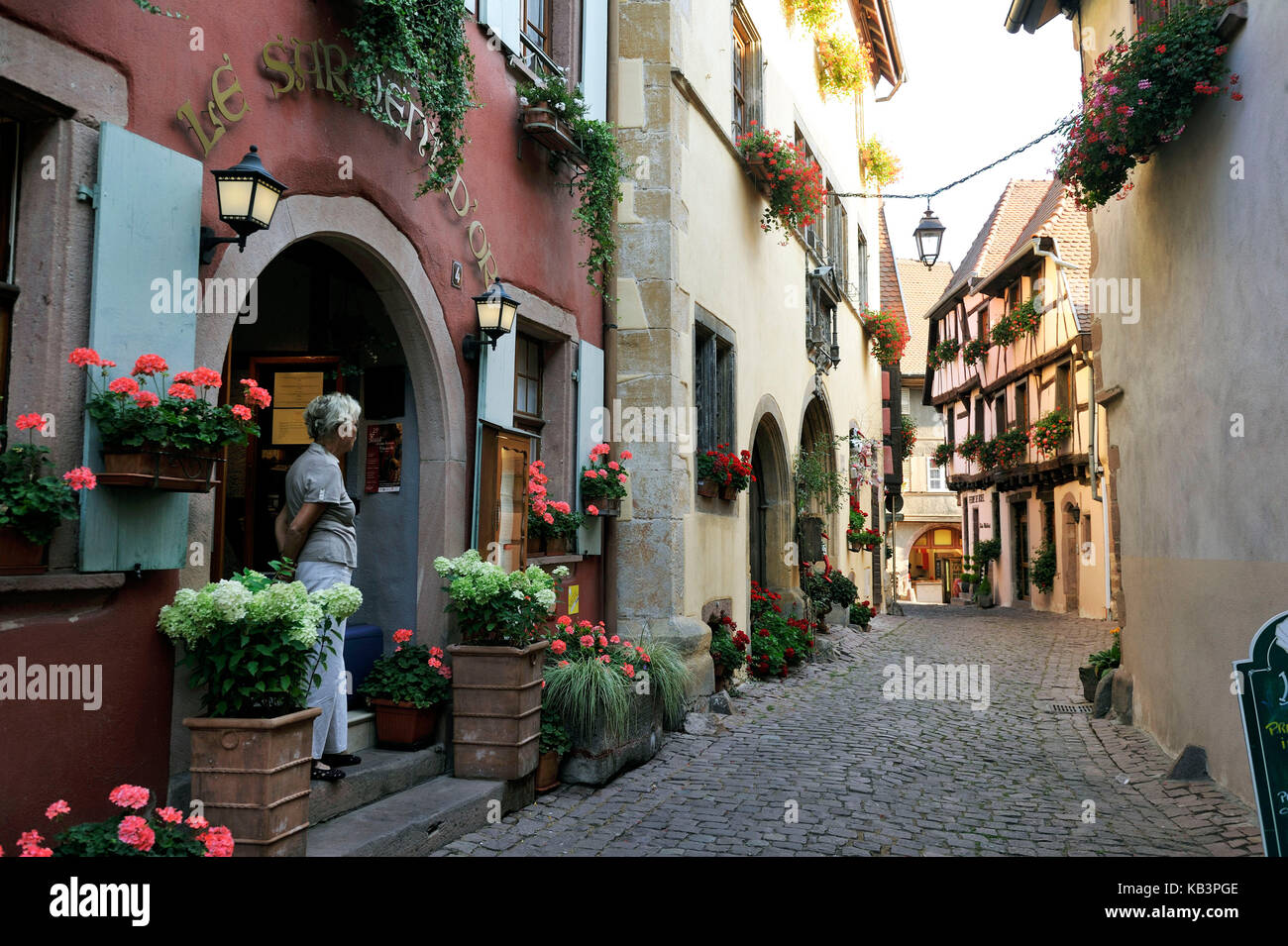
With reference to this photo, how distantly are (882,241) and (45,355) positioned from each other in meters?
20.4

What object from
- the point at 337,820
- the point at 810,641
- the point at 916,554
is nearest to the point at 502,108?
the point at 337,820

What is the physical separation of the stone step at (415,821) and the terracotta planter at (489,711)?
0.09 m

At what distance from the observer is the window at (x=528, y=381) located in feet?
21.8

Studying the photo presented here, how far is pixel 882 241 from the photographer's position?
21.7m

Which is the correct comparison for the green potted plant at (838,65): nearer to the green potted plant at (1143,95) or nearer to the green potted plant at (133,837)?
the green potted plant at (1143,95)

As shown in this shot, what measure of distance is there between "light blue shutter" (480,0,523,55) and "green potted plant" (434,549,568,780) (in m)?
3.19

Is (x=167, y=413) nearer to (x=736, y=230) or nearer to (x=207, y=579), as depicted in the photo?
(x=207, y=579)

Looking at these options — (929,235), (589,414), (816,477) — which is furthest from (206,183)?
(816,477)

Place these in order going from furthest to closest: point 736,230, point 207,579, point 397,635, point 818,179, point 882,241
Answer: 1. point 882,241
2. point 818,179
3. point 736,230
4. point 397,635
5. point 207,579

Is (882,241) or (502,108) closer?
(502,108)

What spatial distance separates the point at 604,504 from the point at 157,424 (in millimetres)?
4152

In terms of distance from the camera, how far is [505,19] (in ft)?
20.4

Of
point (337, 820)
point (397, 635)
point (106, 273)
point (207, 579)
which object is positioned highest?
point (106, 273)

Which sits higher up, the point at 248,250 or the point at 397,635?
the point at 248,250
